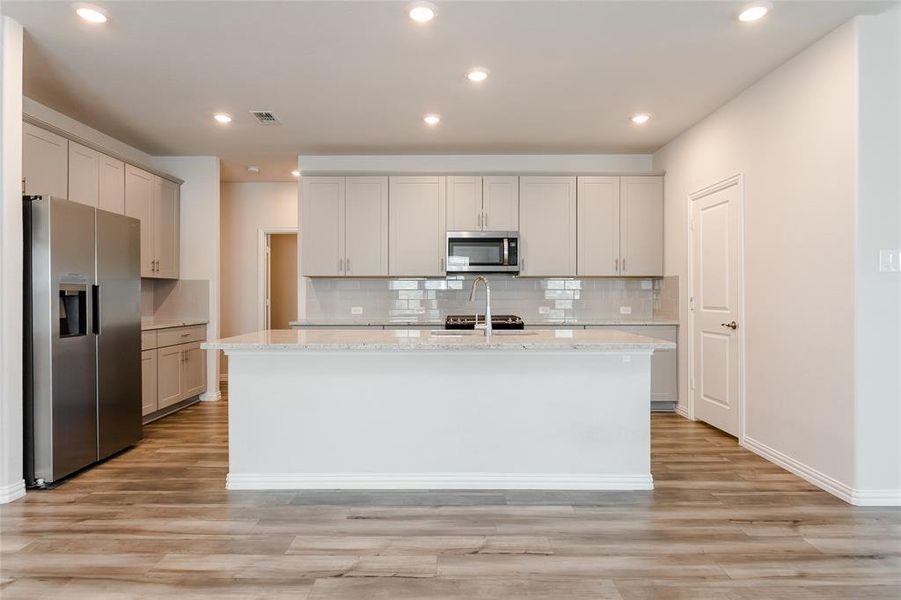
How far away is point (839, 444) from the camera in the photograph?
9.78 feet

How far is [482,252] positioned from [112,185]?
3.32 metres

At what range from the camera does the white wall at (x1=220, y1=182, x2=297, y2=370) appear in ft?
22.5

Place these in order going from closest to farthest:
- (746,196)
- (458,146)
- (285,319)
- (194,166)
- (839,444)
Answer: (839,444)
(746,196)
(458,146)
(194,166)
(285,319)

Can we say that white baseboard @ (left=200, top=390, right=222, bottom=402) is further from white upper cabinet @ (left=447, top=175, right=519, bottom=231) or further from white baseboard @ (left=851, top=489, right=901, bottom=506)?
white baseboard @ (left=851, top=489, right=901, bottom=506)

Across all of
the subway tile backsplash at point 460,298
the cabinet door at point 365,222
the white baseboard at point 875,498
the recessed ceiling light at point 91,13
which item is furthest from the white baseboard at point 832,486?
the recessed ceiling light at point 91,13

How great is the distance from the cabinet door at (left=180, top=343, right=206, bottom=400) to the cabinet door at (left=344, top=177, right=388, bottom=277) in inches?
67.7

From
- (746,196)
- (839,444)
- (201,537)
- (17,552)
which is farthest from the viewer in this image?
(746,196)

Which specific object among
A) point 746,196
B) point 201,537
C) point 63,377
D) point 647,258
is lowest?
point 201,537

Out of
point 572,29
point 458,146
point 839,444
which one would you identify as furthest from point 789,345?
point 458,146

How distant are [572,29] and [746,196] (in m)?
1.86

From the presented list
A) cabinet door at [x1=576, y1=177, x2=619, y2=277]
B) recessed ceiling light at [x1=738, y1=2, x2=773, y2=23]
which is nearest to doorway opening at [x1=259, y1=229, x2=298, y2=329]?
cabinet door at [x1=576, y1=177, x2=619, y2=277]

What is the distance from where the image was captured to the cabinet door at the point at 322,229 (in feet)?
17.9

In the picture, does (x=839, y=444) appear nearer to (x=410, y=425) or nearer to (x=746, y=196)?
(x=746, y=196)

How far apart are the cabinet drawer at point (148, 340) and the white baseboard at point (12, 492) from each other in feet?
5.61
